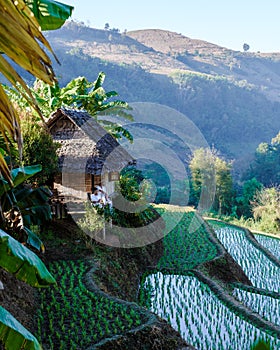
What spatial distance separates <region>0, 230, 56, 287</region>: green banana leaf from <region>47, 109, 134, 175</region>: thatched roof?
6.57 meters

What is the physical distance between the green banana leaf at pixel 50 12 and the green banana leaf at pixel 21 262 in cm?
136

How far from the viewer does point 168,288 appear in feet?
29.1

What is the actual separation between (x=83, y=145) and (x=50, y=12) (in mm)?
7559

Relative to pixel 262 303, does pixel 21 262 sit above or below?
above

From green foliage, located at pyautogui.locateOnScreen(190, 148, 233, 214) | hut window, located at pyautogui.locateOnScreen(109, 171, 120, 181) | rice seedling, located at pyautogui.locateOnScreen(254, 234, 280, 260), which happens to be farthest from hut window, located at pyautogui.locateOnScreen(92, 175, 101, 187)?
green foliage, located at pyautogui.locateOnScreen(190, 148, 233, 214)

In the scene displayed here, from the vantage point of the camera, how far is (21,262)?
302 centimetres

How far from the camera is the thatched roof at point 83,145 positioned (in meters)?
10.0

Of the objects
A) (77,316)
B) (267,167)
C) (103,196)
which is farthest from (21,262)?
(267,167)

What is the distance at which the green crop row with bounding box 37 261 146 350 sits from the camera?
5.42m

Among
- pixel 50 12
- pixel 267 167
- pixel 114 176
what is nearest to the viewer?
pixel 50 12

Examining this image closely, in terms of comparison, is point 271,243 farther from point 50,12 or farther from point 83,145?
point 50,12

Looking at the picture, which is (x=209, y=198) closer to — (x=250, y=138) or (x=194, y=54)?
(x=250, y=138)

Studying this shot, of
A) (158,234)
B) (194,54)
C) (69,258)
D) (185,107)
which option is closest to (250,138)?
(185,107)

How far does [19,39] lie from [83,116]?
9.71m
